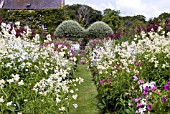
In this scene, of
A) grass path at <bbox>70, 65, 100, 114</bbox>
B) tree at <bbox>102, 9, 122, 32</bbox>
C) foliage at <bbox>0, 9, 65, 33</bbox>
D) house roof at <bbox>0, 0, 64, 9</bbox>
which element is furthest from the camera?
tree at <bbox>102, 9, 122, 32</bbox>

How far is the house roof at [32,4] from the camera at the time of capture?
29156 millimetres

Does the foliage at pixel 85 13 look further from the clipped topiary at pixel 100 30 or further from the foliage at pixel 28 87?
the foliage at pixel 28 87

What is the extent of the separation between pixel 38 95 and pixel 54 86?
8.1 inches

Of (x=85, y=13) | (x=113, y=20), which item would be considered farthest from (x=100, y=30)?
(x=85, y=13)

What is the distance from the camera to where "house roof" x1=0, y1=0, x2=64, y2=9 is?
2916 cm

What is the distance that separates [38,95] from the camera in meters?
2.98

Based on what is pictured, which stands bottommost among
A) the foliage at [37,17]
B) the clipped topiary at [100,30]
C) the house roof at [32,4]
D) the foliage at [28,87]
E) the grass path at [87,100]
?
the grass path at [87,100]

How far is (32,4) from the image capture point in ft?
97.6

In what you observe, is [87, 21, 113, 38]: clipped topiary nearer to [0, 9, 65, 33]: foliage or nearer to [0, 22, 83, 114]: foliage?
[0, 9, 65, 33]: foliage

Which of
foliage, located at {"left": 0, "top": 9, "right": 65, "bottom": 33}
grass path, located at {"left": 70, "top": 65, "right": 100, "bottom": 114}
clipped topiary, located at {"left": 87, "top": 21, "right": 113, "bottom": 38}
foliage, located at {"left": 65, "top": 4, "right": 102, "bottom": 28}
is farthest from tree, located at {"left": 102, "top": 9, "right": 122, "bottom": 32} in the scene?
grass path, located at {"left": 70, "top": 65, "right": 100, "bottom": 114}

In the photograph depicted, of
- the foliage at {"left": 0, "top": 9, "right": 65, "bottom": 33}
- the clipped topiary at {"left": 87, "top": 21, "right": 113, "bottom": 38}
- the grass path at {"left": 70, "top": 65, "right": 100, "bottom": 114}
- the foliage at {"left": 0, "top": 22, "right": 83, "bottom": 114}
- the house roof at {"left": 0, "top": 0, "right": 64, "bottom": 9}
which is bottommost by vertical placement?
the grass path at {"left": 70, "top": 65, "right": 100, "bottom": 114}

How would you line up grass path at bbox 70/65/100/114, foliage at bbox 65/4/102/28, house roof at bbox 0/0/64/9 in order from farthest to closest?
foliage at bbox 65/4/102/28
house roof at bbox 0/0/64/9
grass path at bbox 70/65/100/114

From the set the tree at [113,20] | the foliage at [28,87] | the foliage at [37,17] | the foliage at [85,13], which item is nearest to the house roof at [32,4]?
the foliage at [37,17]

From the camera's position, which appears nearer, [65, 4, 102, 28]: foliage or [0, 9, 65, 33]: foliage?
[0, 9, 65, 33]: foliage
